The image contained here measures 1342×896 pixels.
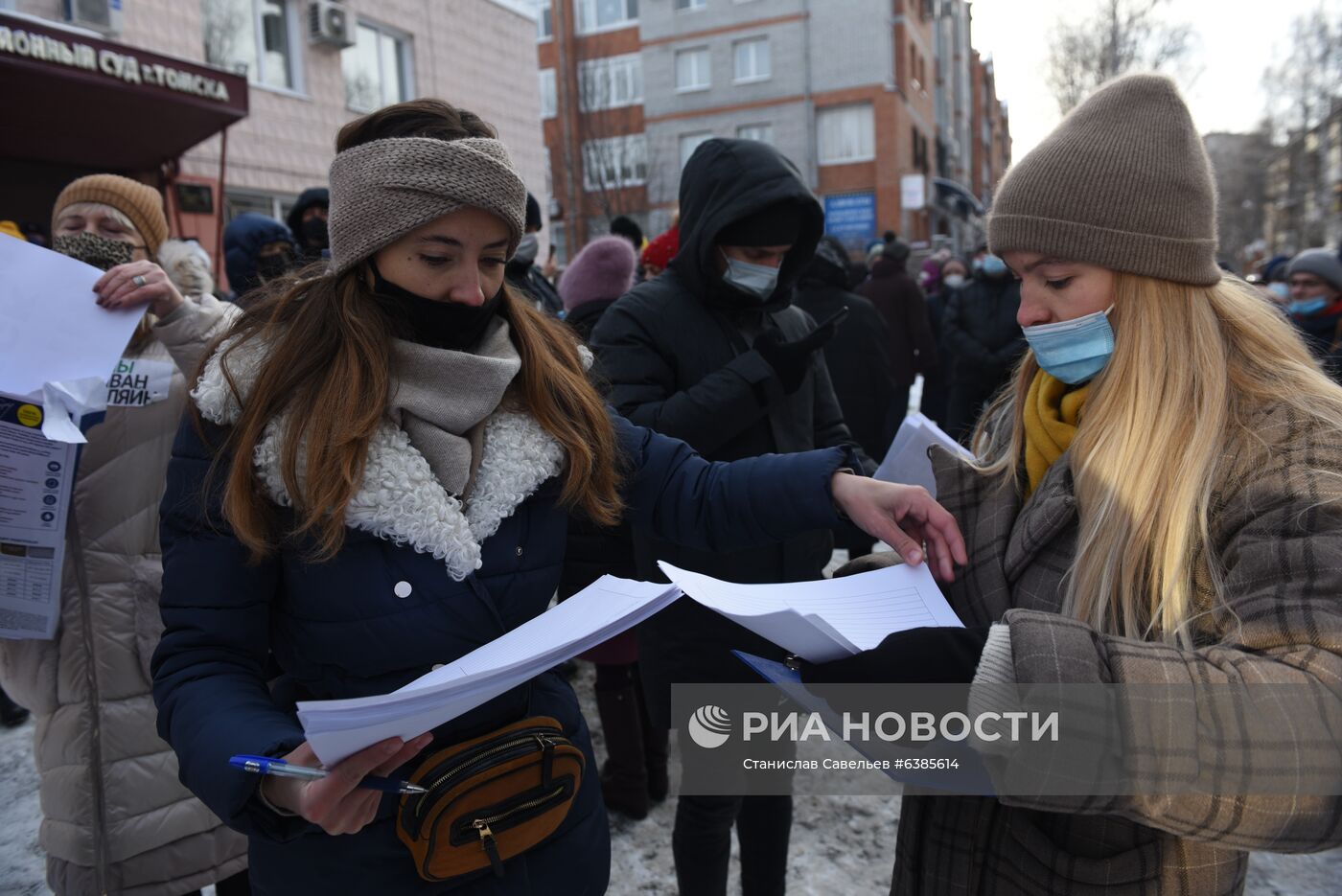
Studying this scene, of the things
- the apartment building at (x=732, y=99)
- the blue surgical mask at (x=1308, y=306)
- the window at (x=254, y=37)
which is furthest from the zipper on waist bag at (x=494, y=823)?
the apartment building at (x=732, y=99)

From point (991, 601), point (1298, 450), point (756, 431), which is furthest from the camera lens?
point (756, 431)

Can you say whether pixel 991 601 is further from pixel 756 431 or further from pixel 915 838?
pixel 756 431

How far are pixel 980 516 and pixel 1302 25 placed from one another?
3676cm

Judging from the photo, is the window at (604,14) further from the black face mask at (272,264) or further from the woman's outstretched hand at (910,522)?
the woman's outstretched hand at (910,522)

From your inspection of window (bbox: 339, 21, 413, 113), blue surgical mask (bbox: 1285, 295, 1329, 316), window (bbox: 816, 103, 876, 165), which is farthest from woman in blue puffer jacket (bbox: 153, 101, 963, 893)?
window (bbox: 816, 103, 876, 165)

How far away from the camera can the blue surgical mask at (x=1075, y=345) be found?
4.96 feet

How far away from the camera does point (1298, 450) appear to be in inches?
47.9

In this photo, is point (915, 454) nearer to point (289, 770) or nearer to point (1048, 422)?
point (1048, 422)

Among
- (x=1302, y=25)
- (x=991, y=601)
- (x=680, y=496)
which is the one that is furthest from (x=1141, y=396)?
(x=1302, y=25)

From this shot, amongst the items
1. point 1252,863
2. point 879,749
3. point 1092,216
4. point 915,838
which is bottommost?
point 1252,863

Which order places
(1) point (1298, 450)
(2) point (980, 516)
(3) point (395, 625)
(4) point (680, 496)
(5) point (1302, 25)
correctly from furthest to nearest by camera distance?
(5) point (1302, 25) → (4) point (680, 496) → (2) point (980, 516) → (3) point (395, 625) → (1) point (1298, 450)

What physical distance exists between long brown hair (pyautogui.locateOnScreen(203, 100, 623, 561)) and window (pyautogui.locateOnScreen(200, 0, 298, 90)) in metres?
10.6

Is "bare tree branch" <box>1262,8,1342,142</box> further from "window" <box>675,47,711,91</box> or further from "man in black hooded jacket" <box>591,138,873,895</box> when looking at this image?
"man in black hooded jacket" <box>591,138,873,895</box>

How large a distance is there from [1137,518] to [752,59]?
3141 cm
